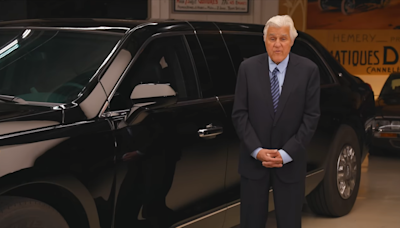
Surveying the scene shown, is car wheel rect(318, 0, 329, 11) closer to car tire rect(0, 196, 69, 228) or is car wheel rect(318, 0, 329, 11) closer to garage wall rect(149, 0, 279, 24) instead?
garage wall rect(149, 0, 279, 24)

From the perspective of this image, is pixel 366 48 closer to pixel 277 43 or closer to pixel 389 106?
pixel 389 106

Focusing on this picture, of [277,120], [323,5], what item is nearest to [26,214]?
[277,120]

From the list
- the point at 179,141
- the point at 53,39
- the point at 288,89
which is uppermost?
the point at 53,39

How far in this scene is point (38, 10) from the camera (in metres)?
15.7

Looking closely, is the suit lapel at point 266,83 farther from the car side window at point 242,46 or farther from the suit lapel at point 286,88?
the car side window at point 242,46

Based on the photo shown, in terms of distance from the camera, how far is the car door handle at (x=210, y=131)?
417cm

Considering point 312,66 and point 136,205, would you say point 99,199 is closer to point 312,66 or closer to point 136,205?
point 136,205

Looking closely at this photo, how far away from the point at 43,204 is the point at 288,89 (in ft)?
4.84

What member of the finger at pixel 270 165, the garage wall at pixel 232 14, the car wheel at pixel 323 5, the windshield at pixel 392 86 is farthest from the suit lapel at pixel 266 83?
the car wheel at pixel 323 5

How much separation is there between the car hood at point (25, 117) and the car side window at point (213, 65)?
1275mm

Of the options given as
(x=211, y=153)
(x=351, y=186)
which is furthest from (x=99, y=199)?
(x=351, y=186)

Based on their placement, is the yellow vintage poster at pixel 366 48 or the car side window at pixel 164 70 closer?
the car side window at pixel 164 70

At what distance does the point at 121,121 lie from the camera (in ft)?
11.8

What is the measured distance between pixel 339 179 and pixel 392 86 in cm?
548
